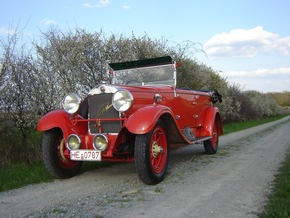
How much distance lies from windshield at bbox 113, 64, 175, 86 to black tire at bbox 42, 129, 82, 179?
224 cm

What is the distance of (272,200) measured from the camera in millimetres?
4223

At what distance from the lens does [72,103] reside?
19.4ft

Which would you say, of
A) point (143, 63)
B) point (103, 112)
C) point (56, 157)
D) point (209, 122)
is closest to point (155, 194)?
point (103, 112)

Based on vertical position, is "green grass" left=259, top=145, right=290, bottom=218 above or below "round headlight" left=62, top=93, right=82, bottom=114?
below

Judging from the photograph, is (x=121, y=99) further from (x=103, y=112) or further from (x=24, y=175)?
(x=24, y=175)

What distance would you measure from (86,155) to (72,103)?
1104 millimetres

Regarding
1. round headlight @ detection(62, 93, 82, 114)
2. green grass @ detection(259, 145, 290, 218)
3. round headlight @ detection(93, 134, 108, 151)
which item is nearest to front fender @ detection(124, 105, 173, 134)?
round headlight @ detection(93, 134, 108, 151)

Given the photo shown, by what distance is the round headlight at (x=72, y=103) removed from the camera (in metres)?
5.88

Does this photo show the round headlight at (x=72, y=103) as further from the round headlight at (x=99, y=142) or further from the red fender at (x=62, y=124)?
the round headlight at (x=99, y=142)

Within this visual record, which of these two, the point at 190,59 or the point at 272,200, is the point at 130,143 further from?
the point at 190,59

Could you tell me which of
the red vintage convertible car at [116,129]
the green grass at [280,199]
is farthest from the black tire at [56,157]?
the green grass at [280,199]

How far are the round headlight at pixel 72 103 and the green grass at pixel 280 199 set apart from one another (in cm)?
343

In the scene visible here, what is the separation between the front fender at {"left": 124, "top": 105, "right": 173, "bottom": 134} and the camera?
5.00 metres

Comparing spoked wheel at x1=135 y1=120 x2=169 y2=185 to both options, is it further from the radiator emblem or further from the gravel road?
the radiator emblem
